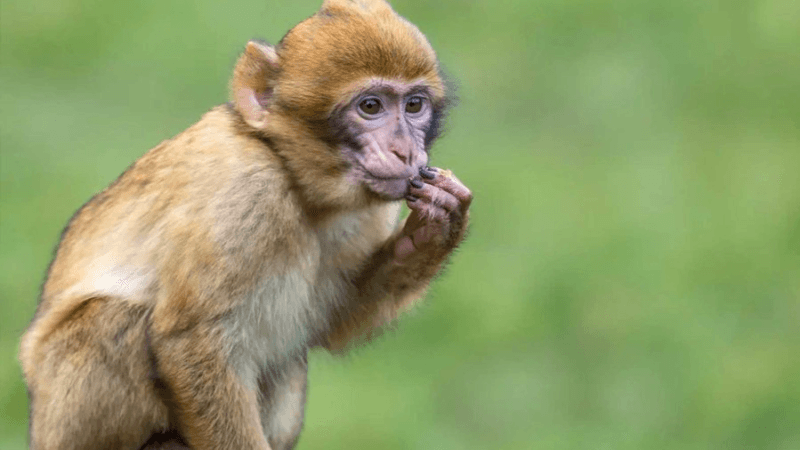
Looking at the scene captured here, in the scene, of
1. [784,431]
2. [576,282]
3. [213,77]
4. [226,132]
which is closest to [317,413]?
[576,282]

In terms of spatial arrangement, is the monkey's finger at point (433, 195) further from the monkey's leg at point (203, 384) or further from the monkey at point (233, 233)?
the monkey's leg at point (203, 384)

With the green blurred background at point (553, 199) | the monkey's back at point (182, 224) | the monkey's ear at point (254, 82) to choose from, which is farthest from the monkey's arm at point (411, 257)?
the green blurred background at point (553, 199)

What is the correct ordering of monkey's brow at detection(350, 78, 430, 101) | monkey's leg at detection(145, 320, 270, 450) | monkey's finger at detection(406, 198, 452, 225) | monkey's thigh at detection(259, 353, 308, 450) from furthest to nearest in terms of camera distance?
monkey's thigh at detection(259, 353, 308, 450) < monkey's finger at detection(406, 198, 452, 225) < monkey's brow at detection(350, 78, 430, 101) < monkey's leg at detection(145, 320, 270, 450)

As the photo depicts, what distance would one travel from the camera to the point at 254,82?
26.2 ft

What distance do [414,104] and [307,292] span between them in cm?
100

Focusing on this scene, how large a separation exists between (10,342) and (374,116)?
7.04m

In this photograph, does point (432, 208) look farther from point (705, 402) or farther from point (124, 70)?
point (124, 70)

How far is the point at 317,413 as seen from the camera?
1321 centimetres

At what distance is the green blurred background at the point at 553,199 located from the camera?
44.2 ft

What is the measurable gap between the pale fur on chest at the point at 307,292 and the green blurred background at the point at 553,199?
386 cm

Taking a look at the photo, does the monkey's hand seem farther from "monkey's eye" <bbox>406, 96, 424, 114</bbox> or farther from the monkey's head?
"monkey's eye" <bbox>406, 96, 424, 114</bbox>

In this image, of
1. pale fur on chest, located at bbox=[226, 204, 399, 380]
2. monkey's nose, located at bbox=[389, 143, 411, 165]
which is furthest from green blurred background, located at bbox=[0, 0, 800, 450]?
monkey's nose, located at bbox=[389, 143, 411, 165]

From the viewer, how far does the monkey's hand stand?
786 cm

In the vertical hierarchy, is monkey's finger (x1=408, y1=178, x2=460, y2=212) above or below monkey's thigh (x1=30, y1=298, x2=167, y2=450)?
above
